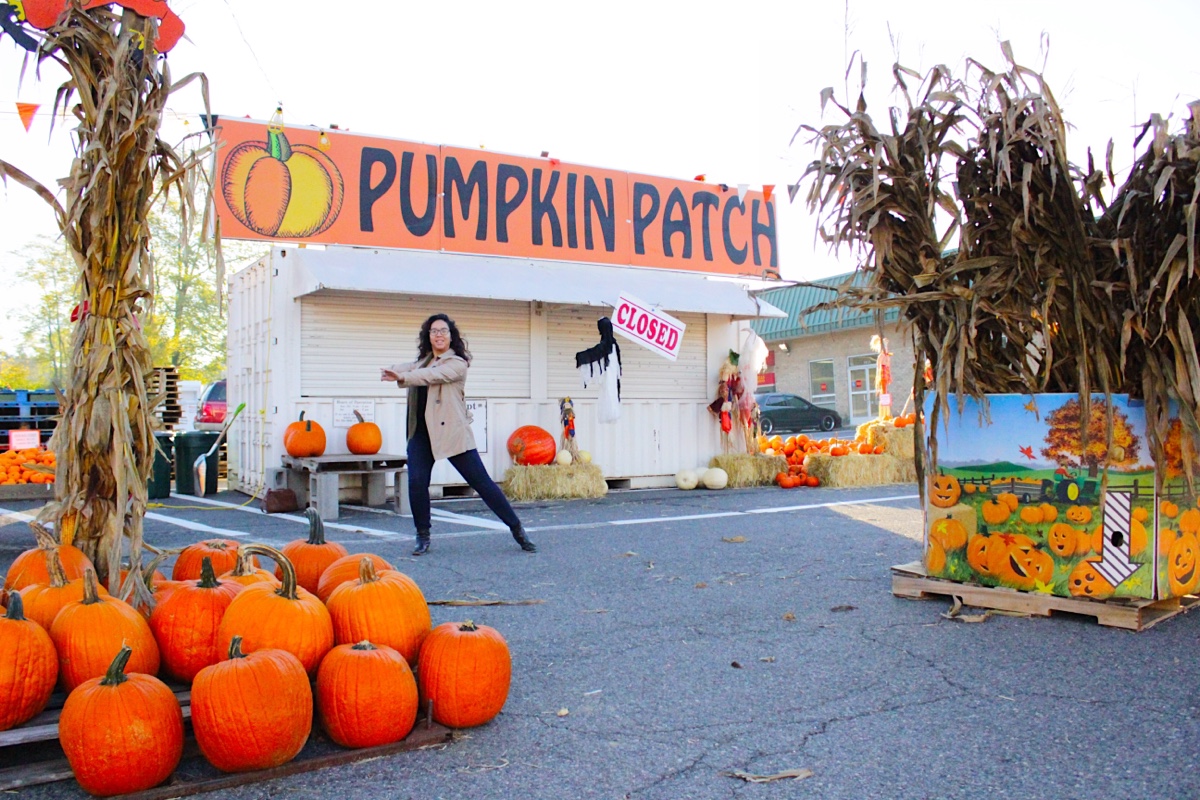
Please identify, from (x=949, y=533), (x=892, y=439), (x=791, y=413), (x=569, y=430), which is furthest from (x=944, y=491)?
(x=791, y=413)

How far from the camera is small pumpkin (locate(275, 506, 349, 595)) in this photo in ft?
12.8

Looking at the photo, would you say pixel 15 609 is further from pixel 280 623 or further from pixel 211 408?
pixel 211 408

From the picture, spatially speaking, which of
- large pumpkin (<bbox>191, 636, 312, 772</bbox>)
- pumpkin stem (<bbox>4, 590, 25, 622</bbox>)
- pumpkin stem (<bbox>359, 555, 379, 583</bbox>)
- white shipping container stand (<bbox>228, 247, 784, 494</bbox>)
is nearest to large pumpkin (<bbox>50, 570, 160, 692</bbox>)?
pumpkin stem (<bbox>4, 590, 25, 622</bbox>)

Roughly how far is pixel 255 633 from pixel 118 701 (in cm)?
46

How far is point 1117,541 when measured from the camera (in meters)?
4.48

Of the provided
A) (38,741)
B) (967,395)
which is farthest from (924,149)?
(38,741)

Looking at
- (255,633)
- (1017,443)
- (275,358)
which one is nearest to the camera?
(255,633)

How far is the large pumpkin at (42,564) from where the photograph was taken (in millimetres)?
3268

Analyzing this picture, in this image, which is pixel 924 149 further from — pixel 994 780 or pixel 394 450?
pixel 394 450

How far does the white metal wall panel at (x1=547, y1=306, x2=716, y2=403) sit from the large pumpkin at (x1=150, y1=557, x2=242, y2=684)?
8.78 m

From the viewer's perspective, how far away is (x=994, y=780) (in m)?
2.72

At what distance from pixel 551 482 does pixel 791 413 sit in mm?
21269

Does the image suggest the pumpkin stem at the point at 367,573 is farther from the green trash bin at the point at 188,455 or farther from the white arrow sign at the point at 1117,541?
the green trash bin at the point at 188,455

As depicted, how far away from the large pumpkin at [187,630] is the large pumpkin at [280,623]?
0.06 m
